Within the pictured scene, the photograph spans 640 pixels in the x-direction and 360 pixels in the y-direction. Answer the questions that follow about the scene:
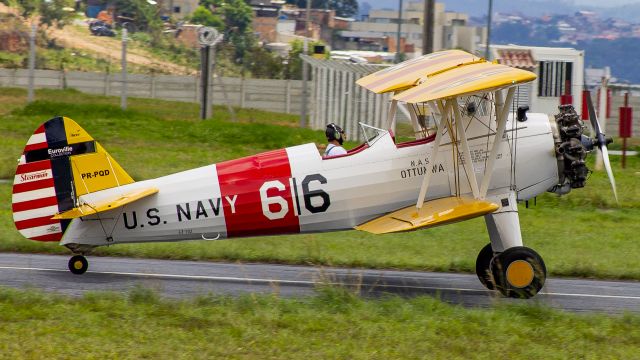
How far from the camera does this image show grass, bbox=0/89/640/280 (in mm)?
14289

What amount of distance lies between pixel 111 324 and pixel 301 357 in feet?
6.60

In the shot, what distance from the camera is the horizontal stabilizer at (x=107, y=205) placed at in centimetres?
1189

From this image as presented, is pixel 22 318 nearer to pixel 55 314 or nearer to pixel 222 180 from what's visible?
pixel 55 314

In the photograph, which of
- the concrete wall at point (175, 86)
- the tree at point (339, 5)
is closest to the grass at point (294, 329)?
the concrete wall at point (175, 86)

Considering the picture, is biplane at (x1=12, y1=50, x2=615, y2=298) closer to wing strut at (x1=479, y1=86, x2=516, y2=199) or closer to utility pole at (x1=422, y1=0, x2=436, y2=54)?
wing strut at (x1=479, y1=86, x2=516, y2=199)

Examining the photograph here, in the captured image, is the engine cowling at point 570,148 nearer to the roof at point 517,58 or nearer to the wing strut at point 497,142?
the wing strut at point 497,142

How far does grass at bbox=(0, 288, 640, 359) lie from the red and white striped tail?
5.43ft

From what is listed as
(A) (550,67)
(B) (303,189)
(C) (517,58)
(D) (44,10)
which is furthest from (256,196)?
(D) (44,10)

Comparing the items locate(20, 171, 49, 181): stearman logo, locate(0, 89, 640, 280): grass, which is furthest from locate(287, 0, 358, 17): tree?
locate(20, 171, 49, 181): stearman logo

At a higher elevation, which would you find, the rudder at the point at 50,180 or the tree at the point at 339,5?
the tree at the point at 339,5

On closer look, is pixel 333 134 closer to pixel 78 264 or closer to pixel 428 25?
pixel 78 264

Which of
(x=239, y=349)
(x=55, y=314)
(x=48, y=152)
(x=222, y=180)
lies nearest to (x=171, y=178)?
(x=222, y=180)

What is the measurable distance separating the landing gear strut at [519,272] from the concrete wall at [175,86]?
3774 cm

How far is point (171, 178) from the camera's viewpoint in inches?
489
